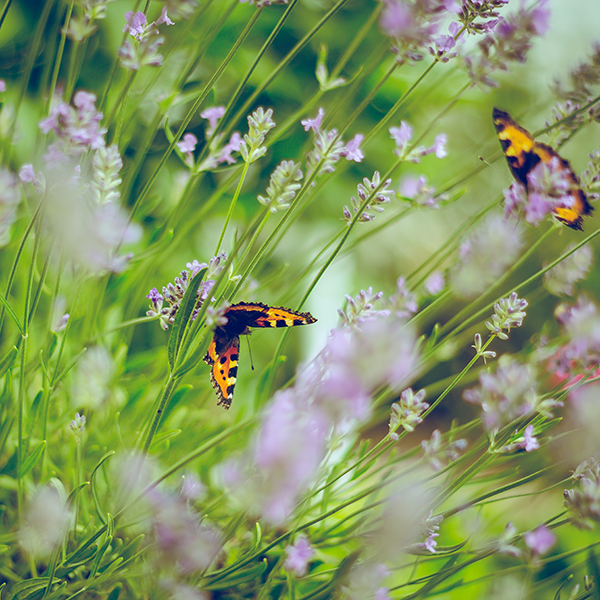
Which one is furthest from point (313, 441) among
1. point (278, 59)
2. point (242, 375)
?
point (278, 59)

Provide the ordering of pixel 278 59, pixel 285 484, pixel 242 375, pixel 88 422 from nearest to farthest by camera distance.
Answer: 1. pixel 285 484
2. pixel 88 422
3. pixel 242 375
4. pixel 278 59

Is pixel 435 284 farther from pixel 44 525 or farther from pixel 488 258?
pixel 44 525

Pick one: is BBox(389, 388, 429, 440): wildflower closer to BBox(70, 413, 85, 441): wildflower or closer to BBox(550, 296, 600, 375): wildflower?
BBox(550, 296, 600, 375): wildflower

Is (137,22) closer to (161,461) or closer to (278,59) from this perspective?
(161,461)

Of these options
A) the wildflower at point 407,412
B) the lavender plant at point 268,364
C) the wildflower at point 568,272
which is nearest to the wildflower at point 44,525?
the lavender plant at point 268,364

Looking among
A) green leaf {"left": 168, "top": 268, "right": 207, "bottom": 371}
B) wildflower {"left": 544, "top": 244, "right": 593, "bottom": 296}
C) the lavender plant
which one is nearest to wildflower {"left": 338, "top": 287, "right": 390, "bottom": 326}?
the lavender plant

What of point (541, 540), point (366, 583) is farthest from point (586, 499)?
point (366, 583)
